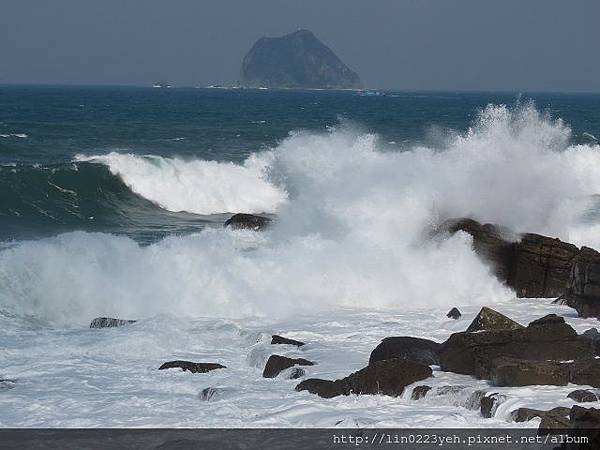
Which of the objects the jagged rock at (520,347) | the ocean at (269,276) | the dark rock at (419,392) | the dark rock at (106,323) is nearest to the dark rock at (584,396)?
the ocean at (269,276)

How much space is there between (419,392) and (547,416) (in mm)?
1824

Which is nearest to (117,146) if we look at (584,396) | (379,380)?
(379,380)

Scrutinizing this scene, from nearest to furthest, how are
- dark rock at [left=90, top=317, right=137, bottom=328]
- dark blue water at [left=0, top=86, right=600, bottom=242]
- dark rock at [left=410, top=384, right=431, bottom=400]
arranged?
dark rock at [left=410, top=384, right=431, bottom=400]
dark rock at [left=90, top=317, right=137, bottom=328]
dark blue water at [left=0, top=86, right=600, bottom=242]

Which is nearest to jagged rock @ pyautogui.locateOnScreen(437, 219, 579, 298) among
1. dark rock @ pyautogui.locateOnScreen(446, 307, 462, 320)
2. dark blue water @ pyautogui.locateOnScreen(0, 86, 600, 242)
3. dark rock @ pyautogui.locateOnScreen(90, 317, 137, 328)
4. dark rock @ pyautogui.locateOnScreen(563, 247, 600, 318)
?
dark rock @ pyautogui.locateOnScreen(563, 247, 600, 318)

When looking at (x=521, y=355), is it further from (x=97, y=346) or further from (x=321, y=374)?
(x=97, y=346)

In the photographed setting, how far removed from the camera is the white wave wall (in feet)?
54.3

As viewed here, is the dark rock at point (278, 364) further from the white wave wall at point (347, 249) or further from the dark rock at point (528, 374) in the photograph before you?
the white wave wall at point (347, 249)

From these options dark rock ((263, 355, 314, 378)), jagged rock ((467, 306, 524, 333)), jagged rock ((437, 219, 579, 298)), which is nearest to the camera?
dark rock ((263, 355, 314, 378))

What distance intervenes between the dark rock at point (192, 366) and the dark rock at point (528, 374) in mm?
3523

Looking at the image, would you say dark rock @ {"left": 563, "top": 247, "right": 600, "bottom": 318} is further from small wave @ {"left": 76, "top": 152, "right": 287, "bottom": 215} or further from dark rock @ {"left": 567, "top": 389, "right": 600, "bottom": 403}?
small wave @ {"left": 76, "top": 152, "right": 287, "bottom": 215}

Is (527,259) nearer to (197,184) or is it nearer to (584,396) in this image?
(584,396)

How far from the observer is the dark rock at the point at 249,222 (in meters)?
21.4

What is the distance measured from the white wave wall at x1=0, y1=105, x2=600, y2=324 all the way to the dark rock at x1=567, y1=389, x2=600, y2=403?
6.62m

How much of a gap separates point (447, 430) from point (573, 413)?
1949mm
